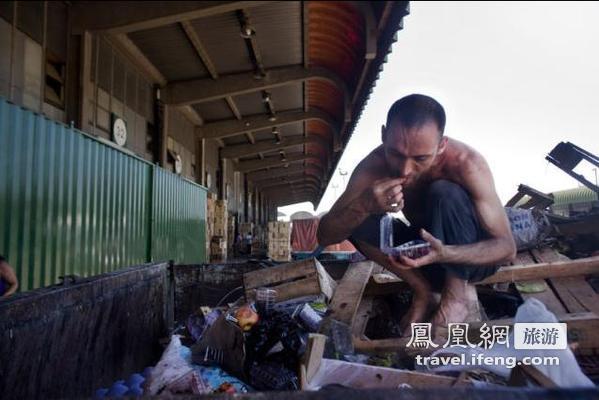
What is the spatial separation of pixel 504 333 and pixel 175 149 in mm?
10442

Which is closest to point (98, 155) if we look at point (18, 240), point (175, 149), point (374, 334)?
point (18, 240)

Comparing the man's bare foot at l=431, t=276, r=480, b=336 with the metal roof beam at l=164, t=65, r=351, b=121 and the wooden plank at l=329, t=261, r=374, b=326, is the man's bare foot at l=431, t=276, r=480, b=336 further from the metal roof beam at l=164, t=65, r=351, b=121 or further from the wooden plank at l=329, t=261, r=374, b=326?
the metal roof beam at l=164, t=65, r=351, b=121

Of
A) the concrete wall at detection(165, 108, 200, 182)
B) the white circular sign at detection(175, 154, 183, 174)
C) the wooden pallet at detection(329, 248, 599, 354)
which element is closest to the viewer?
the wooden pallet at detection(329, 248, 599, 354)

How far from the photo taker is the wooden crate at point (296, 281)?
2592 mm

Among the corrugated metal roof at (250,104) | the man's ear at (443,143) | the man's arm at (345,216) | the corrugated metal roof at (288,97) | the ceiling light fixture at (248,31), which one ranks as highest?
the corrugated metal roof at (250,104)

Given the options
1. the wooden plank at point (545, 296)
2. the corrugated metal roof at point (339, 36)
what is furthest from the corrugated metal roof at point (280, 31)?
the wooden plank at point (545, 296)

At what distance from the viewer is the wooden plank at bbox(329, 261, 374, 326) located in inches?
90.0

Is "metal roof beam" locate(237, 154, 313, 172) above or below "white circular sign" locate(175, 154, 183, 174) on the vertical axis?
above

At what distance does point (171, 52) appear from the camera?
830 cm

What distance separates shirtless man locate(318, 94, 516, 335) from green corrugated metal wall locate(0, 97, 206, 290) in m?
3.60

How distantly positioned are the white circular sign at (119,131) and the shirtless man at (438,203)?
283 inches

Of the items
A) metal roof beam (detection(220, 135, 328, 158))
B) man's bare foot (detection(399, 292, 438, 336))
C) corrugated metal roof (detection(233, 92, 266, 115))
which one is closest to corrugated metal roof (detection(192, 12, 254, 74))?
corrugated metal roof (detection(233, 92, 266, 115))

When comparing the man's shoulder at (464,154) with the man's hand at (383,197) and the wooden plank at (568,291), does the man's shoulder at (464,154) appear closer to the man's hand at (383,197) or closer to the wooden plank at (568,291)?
the man's hand at (383,197)

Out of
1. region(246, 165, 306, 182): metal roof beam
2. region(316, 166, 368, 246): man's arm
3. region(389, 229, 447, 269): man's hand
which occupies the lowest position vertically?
region(389, 229, 447, 269): man's hand
